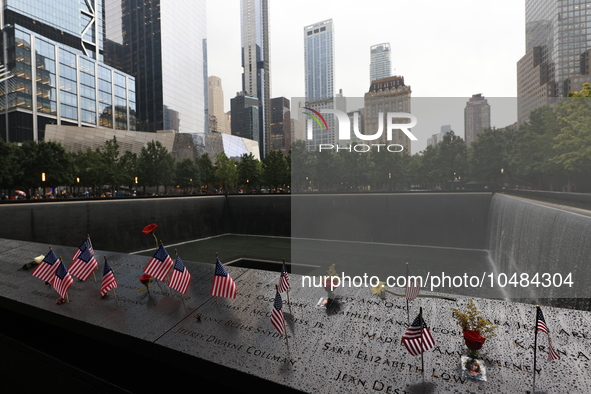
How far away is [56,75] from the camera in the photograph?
60.7 metres

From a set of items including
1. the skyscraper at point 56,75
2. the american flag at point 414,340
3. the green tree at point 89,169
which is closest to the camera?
the american flag at point 414,340

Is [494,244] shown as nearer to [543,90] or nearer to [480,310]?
[480,310]

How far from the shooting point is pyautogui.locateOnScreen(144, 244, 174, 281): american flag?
400cm

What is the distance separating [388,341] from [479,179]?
41.8 m

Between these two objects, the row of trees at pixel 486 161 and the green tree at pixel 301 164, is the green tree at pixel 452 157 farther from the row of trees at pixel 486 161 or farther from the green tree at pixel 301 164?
the green tree at pixel 301 164

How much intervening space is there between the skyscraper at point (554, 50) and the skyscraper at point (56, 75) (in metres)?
92.0

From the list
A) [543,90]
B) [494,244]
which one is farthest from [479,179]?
[543,90]

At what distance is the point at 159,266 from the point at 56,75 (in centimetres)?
7561

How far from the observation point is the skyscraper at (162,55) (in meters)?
98.3

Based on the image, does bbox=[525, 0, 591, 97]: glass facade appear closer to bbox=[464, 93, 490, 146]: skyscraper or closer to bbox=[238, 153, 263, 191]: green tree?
bbox=[464, 93, 490, 146]: skyscraper

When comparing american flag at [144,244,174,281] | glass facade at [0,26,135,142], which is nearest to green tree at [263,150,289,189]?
glass facade at [0,26,135,142]

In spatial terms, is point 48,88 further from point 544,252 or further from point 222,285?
point 544,252

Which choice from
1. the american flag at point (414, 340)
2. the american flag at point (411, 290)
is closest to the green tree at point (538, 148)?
the american flag at point (411, 290)

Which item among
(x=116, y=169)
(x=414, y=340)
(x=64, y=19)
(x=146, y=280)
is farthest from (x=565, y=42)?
(x=64, y=19)
